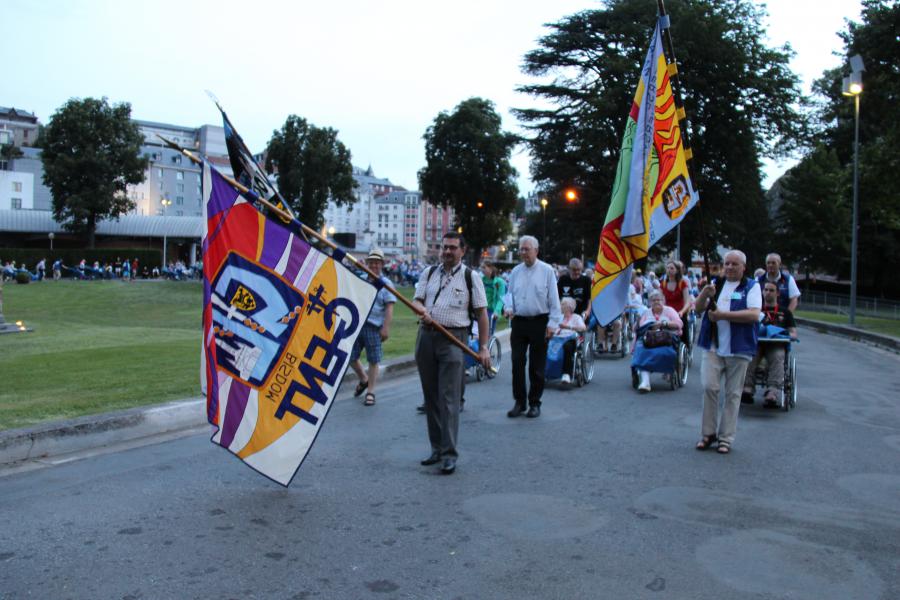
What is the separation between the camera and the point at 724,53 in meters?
36.8

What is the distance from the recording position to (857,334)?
2214cm

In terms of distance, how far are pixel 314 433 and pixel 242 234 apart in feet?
4.92

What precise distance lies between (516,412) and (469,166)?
213 ft

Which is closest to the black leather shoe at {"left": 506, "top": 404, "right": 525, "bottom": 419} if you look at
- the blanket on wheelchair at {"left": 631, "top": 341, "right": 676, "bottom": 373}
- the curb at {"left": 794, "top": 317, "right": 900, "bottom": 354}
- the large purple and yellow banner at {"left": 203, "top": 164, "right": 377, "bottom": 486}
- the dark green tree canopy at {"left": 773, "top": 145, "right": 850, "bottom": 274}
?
the blanket on wheelchair at {"left": 631, "top": 341, "right": 676, "bottom": 373}

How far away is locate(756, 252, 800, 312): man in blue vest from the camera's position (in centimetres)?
1027

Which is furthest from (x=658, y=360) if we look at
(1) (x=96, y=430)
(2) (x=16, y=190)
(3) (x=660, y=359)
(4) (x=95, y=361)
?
(2) (x=16, y=190)

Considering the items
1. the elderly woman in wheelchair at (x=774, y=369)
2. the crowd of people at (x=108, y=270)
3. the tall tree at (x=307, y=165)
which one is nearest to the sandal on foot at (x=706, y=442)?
the elderly woman in wheelchair at (x=774, y=369)

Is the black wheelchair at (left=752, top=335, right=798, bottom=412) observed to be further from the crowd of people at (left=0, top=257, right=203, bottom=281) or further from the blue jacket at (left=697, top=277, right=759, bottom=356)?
the crowd of people at (left=0, top=257, right=203, bottom=281)

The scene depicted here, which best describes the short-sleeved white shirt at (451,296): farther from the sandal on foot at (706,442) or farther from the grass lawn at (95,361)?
the grass lawn at (95,361)

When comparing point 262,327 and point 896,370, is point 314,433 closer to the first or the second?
point 262,327

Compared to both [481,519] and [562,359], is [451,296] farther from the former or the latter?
[562,359]

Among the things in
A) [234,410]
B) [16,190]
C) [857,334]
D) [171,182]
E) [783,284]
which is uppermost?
[171,182]

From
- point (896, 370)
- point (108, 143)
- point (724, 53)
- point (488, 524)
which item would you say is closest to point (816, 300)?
point (724, 53)

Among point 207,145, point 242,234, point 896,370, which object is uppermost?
point 207,145
